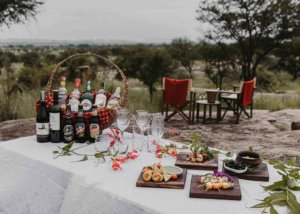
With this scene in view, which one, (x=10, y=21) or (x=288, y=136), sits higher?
(x=10, y=21)

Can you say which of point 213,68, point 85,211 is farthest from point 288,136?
point 213,68

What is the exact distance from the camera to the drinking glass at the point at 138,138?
2223 mm

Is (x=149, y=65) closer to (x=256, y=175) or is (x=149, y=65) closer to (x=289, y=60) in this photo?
(x=289, y=60)

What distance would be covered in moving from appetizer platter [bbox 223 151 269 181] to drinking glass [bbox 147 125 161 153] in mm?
399

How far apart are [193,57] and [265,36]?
12.5ft

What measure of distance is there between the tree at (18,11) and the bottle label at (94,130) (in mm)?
10627

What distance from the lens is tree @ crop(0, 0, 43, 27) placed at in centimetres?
1210

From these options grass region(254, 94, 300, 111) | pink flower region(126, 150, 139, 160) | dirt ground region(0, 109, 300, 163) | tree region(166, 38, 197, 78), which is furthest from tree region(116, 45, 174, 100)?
pink flower region(126, 150, 139, 160)

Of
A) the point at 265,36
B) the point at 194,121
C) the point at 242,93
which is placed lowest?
the point at 194,121

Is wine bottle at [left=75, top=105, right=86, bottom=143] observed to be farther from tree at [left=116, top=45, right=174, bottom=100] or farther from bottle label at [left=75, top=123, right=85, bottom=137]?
tree at [left=116, top=45, right=174, bottom=100]

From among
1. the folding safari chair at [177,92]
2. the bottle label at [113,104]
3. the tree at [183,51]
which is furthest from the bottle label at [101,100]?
the tree at [183,51]

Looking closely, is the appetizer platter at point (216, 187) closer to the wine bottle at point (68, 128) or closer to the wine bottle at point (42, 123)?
the wine bottle at point (68, 128)

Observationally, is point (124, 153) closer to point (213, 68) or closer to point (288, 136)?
point (288, 136)

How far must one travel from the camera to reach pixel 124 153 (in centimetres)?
218
